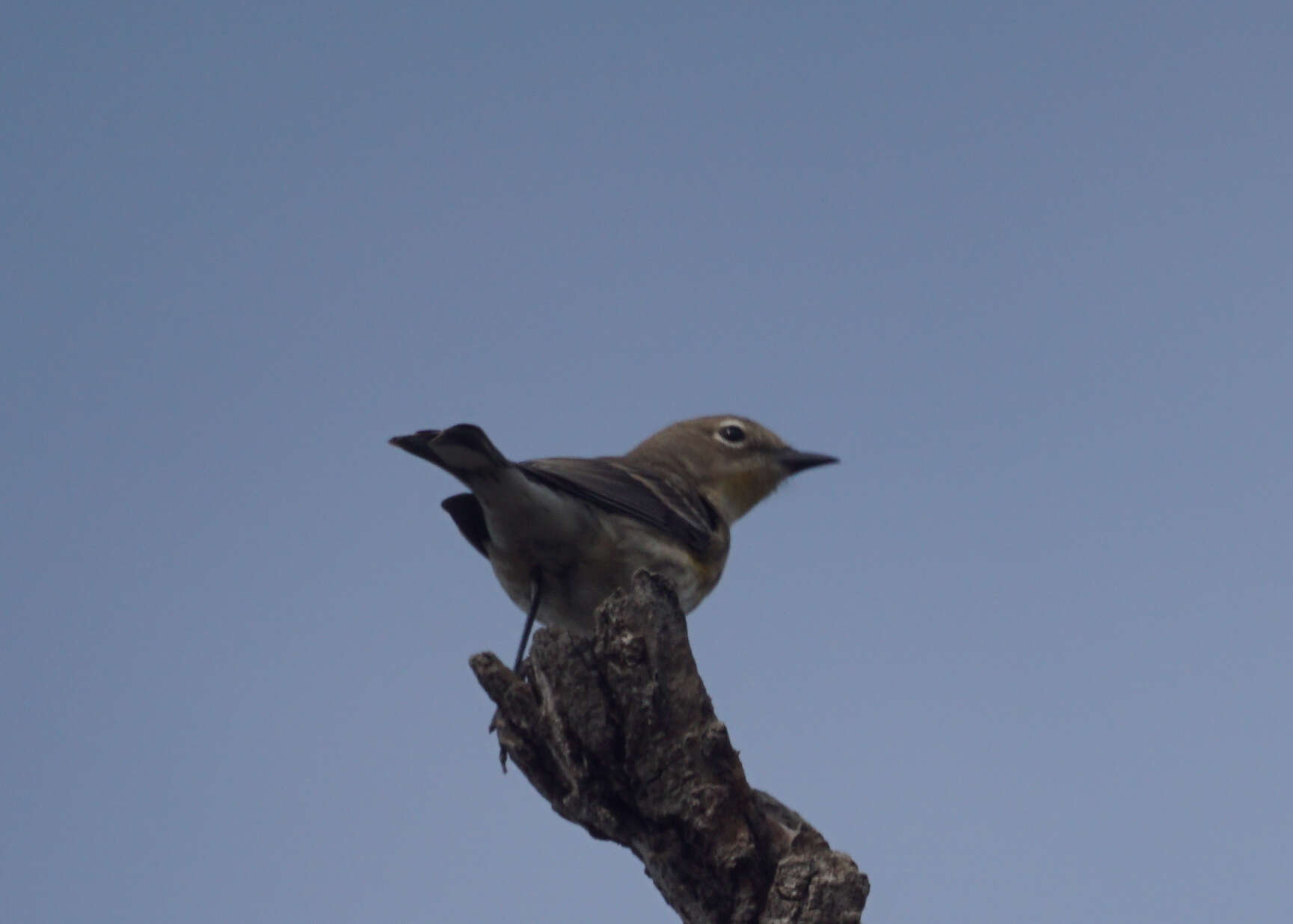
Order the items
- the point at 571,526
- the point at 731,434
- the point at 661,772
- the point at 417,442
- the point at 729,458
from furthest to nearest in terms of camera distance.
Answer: the point at 731,434, the point at 729,458, the point at 571,526, the point at 417,442, the point at 661,772

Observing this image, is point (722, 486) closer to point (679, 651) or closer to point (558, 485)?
point (558, 485)

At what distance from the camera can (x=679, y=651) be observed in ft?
19.4

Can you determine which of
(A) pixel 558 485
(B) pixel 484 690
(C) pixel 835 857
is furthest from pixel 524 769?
(A) pixel 558 485

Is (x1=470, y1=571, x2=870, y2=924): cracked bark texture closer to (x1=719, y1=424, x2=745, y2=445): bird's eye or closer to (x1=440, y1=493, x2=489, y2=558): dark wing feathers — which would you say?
(x1=440, y1=493, x2=489, y2=558): dark wing feathers

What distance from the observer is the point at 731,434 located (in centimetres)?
1220

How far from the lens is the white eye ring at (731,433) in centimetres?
1213

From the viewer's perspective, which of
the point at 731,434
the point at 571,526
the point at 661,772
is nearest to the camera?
the point at 661,772

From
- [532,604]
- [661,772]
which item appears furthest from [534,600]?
[661,772]

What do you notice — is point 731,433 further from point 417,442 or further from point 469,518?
point 417,442

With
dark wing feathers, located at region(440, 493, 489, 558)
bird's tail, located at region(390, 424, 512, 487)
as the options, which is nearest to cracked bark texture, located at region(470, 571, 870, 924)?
bird's tail, located at region(390, 424, 512, 487)

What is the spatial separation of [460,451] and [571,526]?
1.02 metres

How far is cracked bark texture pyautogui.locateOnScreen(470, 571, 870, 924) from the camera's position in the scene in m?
5.64

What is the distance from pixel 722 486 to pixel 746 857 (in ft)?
20.6

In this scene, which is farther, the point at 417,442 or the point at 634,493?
the point at 634,493
